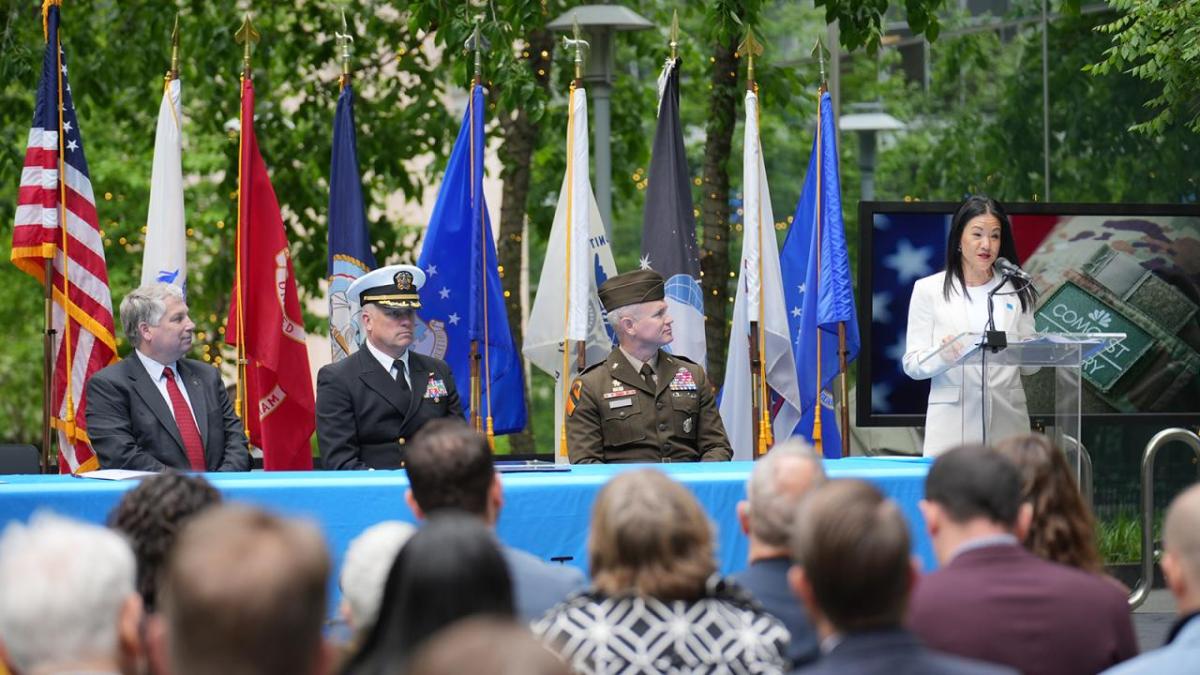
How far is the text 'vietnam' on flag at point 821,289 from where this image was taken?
831 centimetres

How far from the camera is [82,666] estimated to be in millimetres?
2520

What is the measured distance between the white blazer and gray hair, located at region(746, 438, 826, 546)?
8.67ft


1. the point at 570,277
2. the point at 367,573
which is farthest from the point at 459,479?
the point at 570,277

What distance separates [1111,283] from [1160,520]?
99.7 inches

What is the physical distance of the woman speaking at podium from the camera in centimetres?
648

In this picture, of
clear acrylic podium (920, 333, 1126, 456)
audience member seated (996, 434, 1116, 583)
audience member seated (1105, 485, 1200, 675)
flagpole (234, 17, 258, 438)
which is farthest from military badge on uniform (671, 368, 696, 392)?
audience member seated (1105, 485, 1200, 675)

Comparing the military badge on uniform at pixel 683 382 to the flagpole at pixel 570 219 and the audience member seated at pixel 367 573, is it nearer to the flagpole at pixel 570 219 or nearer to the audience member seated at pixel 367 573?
the flagpole at pixel 570 219

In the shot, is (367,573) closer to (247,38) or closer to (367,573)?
(367,573)

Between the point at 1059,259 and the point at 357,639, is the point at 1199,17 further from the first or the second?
the point at 357,639

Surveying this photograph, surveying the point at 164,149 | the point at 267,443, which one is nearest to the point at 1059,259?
the point at 267,443

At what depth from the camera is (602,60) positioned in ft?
30.6

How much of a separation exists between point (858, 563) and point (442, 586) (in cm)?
72

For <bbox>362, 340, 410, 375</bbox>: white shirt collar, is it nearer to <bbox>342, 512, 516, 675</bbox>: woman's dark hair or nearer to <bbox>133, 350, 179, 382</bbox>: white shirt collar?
<bbox>133, 350, 179, 382</bbox>: white shirt collar

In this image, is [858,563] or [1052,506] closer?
[858,563]
